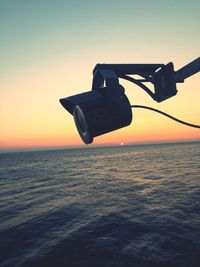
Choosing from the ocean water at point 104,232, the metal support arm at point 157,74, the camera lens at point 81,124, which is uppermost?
the metal support arm at point 157,74

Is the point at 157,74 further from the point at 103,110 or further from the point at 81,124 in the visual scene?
the point at 81,124

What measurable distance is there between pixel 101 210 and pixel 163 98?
18.6m

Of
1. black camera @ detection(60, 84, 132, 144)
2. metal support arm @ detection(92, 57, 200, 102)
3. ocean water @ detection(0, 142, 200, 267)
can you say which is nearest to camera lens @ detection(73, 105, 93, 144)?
black camera @ detection(60, 84, 132, 144)

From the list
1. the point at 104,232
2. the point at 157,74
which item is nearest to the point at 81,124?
the point at 157,74

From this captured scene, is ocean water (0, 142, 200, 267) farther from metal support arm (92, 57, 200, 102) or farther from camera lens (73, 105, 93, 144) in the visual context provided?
metal support arm (92, 57, 200, 102)

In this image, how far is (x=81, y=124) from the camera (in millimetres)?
2258

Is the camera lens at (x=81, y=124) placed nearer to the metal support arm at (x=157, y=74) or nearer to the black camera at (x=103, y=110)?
the black camera at (x=103, y=110)

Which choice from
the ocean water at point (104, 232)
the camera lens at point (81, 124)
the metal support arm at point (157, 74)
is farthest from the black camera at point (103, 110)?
the ocean water at point (104, 232)

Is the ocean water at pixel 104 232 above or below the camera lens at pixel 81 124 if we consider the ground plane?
below

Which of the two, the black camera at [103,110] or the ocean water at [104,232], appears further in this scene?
the ocean water at [104,232]

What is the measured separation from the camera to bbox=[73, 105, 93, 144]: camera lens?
6.67 ft

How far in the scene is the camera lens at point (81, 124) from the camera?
2032mm

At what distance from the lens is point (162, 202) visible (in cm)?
2086

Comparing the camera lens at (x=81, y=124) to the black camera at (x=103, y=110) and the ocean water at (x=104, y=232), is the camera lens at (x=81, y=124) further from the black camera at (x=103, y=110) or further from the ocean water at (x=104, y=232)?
the ocean water at (x=104, y=232)
